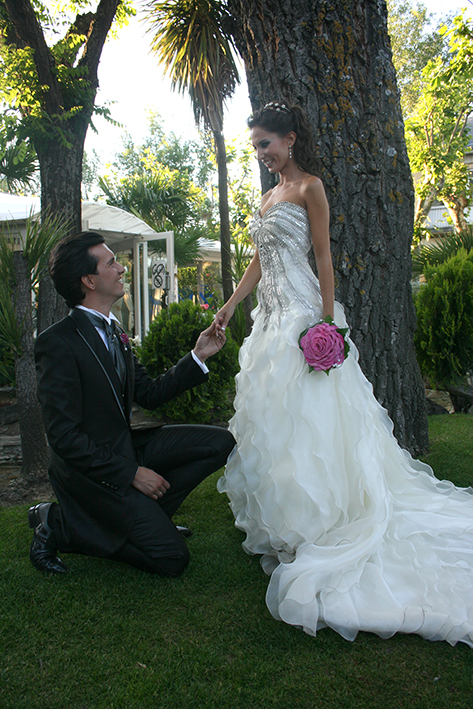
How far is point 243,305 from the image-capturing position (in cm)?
804

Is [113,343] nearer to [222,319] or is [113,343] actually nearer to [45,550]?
[222,319]

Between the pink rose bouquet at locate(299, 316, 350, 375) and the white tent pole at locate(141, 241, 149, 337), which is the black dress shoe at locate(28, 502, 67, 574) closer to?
the pink rose bouquet at locate(299, 316, 350, 375)

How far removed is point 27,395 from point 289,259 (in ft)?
8.22

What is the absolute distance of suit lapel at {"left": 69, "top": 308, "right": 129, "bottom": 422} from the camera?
247 centimetres

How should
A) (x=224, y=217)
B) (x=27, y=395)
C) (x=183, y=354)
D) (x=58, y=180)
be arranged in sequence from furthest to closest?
(x=224, y=217), (x=183, y=354), (x=58, y=180), (x=27, y=395)

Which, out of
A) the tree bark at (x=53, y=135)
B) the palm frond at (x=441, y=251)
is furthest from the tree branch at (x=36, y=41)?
the palm frond at (x=441, y=251)

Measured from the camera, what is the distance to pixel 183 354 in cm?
524

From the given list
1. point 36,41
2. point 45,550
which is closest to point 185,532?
point 45,550

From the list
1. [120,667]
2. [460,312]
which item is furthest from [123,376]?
[460,312]

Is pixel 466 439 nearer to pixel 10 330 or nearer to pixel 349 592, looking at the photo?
pixel 349 592

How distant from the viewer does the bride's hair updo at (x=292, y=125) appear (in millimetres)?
2652

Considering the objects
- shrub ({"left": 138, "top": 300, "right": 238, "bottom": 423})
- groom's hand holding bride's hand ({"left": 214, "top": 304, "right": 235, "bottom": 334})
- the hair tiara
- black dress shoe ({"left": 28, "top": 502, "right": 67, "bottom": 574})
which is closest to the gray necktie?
groom's hand holding bride's hand ({"left": 214, "top": 304, "right": 235, "bottom": 334})

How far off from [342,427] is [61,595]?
5.14 ft

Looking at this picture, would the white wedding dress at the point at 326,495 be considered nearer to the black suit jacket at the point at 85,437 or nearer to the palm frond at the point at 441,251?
the black suit jacket at the point at 85,437
